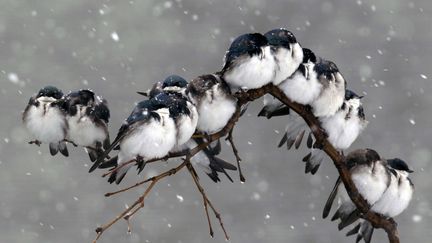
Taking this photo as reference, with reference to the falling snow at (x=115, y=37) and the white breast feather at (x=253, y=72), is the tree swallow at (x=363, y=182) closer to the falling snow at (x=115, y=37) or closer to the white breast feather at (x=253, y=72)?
the white breast feather at (x=253, y=72)

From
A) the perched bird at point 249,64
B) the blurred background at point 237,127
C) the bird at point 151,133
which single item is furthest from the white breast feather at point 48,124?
the blurred background at point 237,127

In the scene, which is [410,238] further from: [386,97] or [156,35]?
[156,35]

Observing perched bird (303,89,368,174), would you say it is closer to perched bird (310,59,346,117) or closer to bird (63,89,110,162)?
perched bird (310,59,346,117)

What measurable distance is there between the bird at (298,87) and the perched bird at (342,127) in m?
0.13

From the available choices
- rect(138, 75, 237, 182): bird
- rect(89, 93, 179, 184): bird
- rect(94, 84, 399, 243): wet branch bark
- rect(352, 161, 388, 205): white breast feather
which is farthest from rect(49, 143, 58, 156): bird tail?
rect(352, 161, 388, 205): white breast feather

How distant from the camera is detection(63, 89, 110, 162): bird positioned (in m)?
3.00

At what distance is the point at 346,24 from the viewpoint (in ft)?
68.8

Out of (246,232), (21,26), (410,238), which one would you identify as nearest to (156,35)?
(21,26)

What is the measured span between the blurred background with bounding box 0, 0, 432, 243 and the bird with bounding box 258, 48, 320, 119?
12.8m

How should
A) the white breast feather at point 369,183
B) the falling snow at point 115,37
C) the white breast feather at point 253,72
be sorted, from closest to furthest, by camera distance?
the white breast feather at point 253,72
the white breast feather at point 369,183
the falling snow at point 115,37

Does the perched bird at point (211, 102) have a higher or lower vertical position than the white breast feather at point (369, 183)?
higher

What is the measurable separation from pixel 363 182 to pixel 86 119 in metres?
1.01

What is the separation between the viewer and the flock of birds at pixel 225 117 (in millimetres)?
2982

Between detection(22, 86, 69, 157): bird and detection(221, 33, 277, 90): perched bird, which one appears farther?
detection(221, 33, 277, 90): perched bird
